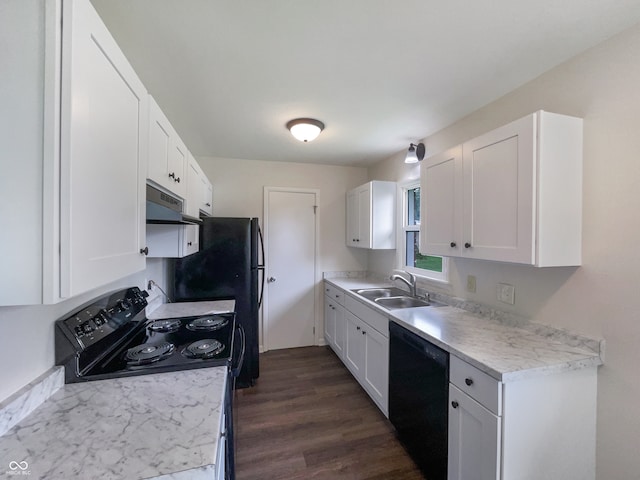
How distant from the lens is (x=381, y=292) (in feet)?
9.28

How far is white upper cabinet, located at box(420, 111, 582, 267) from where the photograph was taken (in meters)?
1.33

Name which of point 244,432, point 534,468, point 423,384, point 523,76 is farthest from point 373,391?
point 523,76

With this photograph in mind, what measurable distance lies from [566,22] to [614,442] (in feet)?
6.24

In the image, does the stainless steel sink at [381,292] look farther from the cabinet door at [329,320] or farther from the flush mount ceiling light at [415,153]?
the flush mount ceiling light at [415,153]

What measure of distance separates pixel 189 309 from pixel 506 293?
227cm

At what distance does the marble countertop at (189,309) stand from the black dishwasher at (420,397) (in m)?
1.30

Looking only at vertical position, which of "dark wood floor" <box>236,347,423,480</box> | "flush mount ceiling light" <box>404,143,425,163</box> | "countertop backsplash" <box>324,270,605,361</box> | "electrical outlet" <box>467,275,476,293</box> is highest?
"flush mount ceiling light" <box>404,143,425,163</box>

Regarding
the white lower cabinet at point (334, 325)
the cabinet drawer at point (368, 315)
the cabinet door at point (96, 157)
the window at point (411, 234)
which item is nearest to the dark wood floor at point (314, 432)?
the white lower cabinet at point (334, 325)

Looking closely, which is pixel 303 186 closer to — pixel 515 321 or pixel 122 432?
pixel 515 321

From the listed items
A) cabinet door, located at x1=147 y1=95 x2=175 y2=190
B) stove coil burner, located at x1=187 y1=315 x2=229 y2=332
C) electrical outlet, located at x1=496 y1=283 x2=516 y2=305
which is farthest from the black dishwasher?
cabinet door, located at x1=147 y1=95 x2=175 y2=190

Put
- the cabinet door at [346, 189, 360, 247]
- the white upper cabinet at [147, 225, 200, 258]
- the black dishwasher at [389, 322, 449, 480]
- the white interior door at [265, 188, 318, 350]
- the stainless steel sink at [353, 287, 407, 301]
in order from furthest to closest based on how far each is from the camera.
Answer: the white interior door at [265, 188, 318, 350], the cabinet door at [346, 189, 360, 247], the stainless steel sink at [353, 287, 407, 301], the white upper cabinet at [147, 225, 200, 258], the black dishwasher at [389, 322, 449, 480]

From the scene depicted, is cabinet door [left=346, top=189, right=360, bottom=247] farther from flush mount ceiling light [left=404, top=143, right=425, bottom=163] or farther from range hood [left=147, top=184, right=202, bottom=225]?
range hood [left=147, top=184, right=202, bottom=225]

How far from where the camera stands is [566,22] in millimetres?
1198

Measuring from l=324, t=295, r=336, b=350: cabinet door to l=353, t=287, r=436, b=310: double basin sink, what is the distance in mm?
604
